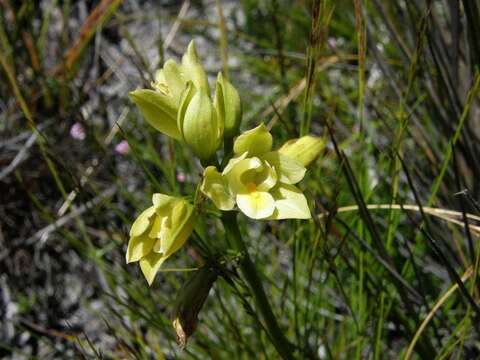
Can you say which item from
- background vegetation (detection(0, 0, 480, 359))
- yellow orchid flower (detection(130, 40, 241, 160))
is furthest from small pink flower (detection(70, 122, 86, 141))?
yellow orchid flower (detection(130, 40, 241, 160))

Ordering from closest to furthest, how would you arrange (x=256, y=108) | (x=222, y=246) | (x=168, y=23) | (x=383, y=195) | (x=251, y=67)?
(x=222, y=246), (x=383, y=195), (x=256, y=108), (x=251, y=67), (x=168, y=23)

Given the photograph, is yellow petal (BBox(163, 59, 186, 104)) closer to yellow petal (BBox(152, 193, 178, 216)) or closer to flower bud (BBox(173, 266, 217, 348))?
yellow petal (BBox(152, 193, 178, 216))

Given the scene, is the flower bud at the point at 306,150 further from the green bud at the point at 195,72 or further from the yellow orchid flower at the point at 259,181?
the green bud at the point at 195,72

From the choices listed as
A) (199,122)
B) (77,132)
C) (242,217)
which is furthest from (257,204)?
(77,132)

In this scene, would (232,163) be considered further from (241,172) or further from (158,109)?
(158,109)

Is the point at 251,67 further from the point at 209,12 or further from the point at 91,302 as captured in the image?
the point at 91,302

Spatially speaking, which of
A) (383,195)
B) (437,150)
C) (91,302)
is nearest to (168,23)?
(91,302)

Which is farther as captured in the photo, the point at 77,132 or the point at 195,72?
the point at 77,132
